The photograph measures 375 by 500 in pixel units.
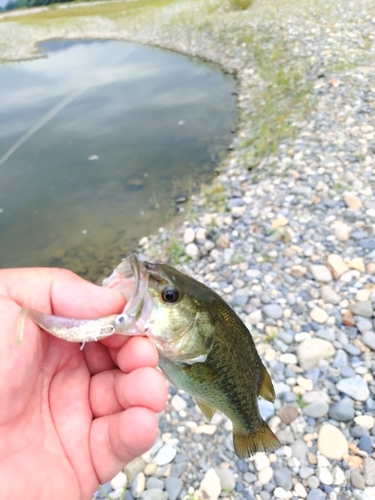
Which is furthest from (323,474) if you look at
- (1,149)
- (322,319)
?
(1,149)

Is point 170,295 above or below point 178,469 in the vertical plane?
above

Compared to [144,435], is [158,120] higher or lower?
lower

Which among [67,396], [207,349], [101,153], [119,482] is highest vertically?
[207,349]

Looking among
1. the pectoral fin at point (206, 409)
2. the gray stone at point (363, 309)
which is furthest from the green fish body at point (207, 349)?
the gray stone at point (363, 309)

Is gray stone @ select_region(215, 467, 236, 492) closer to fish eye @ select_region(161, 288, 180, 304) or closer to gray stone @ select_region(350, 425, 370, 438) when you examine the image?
gray stone @ select_region(350, 425, 370, 438)

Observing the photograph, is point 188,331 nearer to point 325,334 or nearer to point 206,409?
point 206,409

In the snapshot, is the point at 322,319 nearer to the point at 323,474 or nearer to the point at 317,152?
the point at 323,474

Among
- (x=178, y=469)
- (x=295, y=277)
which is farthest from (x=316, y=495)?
(x=295, y=277)
